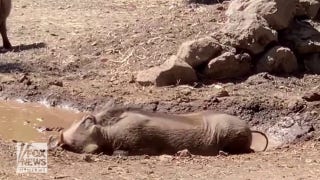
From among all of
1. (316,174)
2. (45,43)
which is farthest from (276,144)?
(45,43)

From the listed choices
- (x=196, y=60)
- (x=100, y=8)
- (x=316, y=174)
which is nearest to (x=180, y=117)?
(x=316, y=174)

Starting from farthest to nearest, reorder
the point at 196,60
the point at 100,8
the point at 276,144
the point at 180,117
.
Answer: the point at 100,8 < the point at 196,60 < the point at 276,144 < the point at 180,117

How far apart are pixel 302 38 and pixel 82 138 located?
442 cm

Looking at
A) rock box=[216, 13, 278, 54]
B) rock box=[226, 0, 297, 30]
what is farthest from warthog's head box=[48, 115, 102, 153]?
rock box=[226, 0, 297, 30]

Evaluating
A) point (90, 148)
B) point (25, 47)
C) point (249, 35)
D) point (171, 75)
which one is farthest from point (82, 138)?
point (25, 47)

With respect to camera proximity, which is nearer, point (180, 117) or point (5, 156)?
point (5, 156)

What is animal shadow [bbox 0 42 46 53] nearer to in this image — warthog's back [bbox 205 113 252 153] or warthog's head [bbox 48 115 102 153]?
warthog's head [bbox 48 115 102 153]

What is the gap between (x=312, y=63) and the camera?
35.4 ft

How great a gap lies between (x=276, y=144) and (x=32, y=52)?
482 centimetres

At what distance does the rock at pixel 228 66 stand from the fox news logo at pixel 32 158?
3.42 metres

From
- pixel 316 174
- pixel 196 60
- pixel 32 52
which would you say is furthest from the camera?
pixel 32 52

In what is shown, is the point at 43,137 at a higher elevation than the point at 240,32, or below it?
below

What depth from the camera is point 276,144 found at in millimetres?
8555

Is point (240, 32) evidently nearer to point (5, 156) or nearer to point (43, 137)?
point (43, 137)
